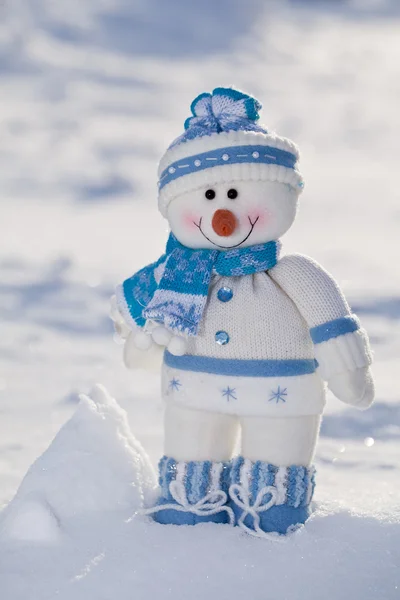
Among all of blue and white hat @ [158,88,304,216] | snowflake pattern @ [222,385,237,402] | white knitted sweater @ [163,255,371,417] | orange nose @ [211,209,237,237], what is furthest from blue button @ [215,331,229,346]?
blue and white hat @ [158,88,304,216]

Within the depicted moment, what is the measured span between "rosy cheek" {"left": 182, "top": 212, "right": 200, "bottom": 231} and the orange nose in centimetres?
6

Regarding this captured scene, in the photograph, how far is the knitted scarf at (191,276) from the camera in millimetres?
1941

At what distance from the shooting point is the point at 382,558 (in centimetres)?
169

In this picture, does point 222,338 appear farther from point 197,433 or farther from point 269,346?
point 197,433

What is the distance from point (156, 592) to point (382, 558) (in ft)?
1.60

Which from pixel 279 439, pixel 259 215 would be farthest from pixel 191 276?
pixel 279 439

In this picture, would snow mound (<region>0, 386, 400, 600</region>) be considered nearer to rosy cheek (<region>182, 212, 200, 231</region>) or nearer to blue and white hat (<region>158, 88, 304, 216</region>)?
rosy cheek (<region>182, 212, 200, 231</region>)

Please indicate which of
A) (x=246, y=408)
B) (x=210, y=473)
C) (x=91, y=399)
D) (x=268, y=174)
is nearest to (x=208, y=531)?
(x=210, y=473)

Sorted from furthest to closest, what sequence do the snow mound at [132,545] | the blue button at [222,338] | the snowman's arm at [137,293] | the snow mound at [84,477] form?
the snowman's arm at [137,293]
the blue button at [222,338]
the snow mound at [84,477]
the snow mound at [132,545]

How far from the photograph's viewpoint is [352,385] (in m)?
1.87

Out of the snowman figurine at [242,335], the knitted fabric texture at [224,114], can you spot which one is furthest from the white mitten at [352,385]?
the knitted fabric texture at [224,114]

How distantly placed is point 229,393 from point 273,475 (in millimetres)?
216

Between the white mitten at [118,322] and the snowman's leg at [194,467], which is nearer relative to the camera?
the snowman's leg at [194,467]

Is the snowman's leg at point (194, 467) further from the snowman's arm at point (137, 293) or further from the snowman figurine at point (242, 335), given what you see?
the snowman's arm at point (137, 293)
